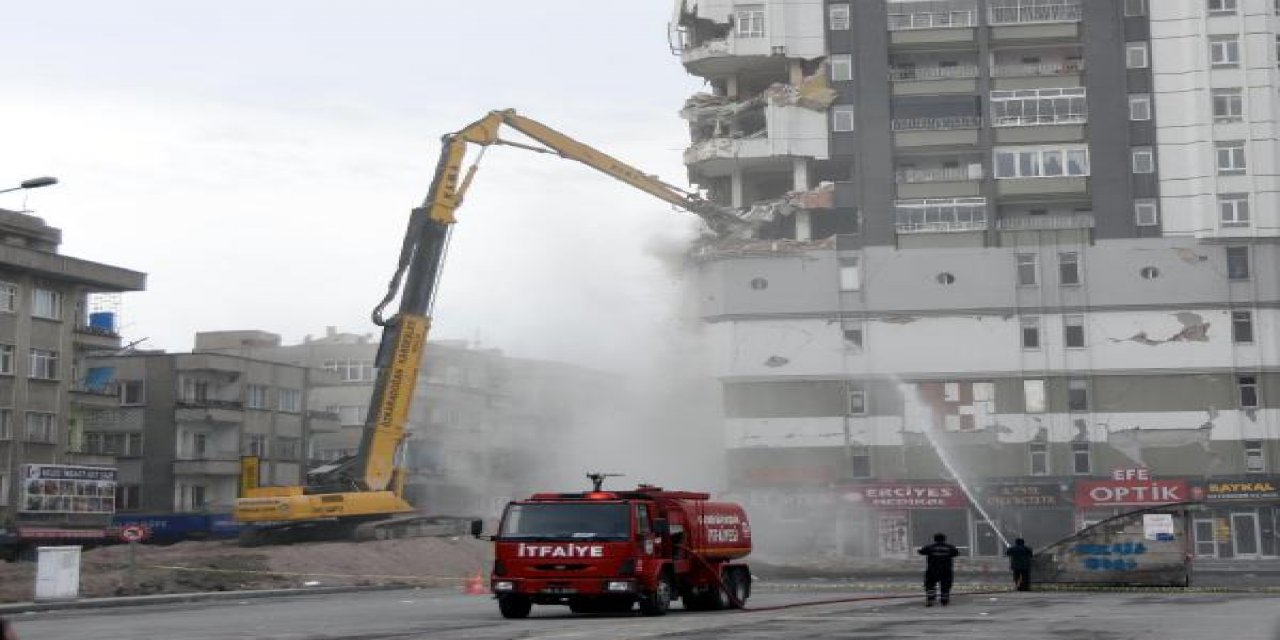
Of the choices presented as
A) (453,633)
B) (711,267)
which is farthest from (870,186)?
(453,633)

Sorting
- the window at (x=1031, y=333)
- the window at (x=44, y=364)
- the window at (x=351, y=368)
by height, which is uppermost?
the window at (x=351, y=368)

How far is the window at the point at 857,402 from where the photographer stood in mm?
79062

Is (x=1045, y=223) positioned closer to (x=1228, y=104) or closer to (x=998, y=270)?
(x=998, y=270)

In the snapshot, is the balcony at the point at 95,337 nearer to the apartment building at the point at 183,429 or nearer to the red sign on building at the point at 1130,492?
the apartment building at the point at 183,429

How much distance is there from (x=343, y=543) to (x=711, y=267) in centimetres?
3190

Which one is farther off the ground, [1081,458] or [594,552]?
[1081,458]

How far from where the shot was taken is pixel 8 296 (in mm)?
67812

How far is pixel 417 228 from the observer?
187ft

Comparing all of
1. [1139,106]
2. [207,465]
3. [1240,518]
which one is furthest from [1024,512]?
[207,465]

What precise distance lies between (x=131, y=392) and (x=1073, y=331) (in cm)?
5176

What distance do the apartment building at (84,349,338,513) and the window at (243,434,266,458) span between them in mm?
58

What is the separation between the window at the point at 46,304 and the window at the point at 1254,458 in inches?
2252

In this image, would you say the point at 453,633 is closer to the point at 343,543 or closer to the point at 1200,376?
the point at 343,543

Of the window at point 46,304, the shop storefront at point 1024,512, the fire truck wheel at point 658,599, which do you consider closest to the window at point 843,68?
the shop storefront at point 1024,512
